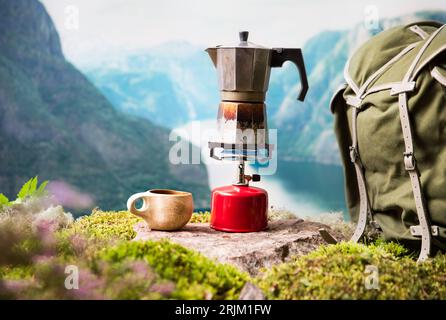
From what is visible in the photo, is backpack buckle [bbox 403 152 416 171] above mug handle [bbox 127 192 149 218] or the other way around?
above

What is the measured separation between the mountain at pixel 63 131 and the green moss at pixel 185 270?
4.91 m

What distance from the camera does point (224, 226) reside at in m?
2.81

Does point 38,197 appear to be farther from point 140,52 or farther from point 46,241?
point 140,52

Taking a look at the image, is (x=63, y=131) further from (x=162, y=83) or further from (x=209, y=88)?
Result: (x=209, y=88)

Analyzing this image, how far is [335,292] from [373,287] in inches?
5.2

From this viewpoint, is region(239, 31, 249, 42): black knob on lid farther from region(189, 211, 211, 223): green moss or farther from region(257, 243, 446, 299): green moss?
region(257, 243, 446, 299): green moss

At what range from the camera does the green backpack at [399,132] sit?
98.5 inches

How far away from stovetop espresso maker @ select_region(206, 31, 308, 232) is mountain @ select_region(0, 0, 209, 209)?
432 cm

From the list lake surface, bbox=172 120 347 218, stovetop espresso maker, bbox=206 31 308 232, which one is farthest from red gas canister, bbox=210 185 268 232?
lake surface, bbox=172 120 347 218

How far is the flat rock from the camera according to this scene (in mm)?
2430

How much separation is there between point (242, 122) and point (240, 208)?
373 millimetres

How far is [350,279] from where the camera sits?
79.2 inches

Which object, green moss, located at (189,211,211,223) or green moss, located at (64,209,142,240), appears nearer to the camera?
green moss, located at (64,209,142,240)
